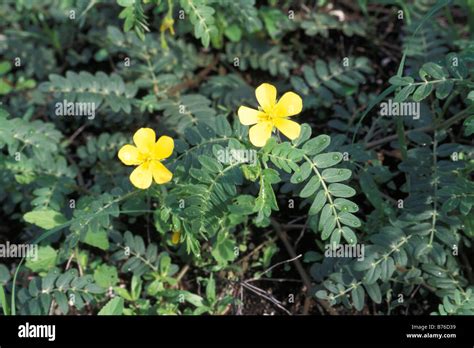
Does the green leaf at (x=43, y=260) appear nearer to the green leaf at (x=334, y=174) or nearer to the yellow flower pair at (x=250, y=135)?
the yellow flower pair at (x=250, y=135)

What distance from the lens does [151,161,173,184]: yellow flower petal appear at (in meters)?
2.64

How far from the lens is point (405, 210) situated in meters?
2.91

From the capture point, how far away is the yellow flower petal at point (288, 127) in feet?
8.66

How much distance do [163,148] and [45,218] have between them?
692 millimetres

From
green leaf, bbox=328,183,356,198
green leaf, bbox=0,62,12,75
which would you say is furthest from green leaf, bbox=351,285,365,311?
green leaf, bbox=0,62,12,75

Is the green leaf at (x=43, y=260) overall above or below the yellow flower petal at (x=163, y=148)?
below

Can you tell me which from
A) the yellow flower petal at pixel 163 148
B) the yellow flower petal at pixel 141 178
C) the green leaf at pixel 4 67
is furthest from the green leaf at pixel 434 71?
the green leaf at pixel 4 67

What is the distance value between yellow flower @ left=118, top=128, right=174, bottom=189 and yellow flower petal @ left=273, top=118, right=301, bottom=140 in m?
0.41

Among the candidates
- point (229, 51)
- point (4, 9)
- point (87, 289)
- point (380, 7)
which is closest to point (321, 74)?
point (229, 51)

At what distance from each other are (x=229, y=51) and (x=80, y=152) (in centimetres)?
97

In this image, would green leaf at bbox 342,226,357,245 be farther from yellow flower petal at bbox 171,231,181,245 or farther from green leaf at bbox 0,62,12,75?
green leaf at bbox 0,62,12,75

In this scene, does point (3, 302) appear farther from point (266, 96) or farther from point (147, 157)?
point (266, 96)

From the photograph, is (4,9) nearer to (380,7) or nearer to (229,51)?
(229,51)

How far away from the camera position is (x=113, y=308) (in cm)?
287
